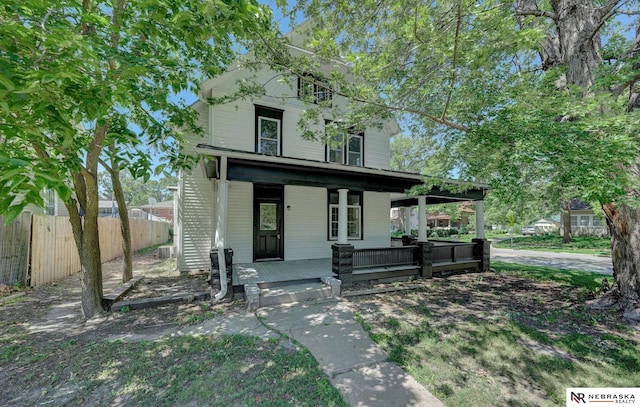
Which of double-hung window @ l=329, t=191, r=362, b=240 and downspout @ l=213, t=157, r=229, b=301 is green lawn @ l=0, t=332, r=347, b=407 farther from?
double-hung window @ l=329, t=191, r=362, b=240

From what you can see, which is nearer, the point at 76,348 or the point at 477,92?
the point at 76,348

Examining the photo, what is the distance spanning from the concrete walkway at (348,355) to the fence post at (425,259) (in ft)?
11.7

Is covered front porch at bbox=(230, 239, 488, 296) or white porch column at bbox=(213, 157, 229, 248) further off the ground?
white porch column at bbox=(213, 157, 229, 248)

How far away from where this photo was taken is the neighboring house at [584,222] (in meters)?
23.8

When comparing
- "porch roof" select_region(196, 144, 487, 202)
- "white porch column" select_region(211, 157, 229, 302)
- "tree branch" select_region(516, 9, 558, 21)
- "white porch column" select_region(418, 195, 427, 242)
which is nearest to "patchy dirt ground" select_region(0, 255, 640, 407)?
"white porch column" select_region(211, 157, 229, 302)

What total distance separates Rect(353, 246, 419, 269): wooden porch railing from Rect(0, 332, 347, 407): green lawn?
3741 millimetres


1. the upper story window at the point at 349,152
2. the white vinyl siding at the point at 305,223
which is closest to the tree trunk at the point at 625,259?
the upper story window at the point at 349,152

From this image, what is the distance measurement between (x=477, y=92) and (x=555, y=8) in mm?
2461

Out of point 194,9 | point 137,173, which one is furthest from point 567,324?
point 194,9

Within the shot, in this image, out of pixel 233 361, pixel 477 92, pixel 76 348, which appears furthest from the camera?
pixel 477 92

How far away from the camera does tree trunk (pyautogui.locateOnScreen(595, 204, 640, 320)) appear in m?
5.07

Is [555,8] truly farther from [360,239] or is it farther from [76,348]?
[76,348]

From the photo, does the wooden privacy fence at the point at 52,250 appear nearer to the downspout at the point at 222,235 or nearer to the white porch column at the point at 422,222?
the downspout at the point at 222,235

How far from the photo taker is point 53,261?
730 cm
